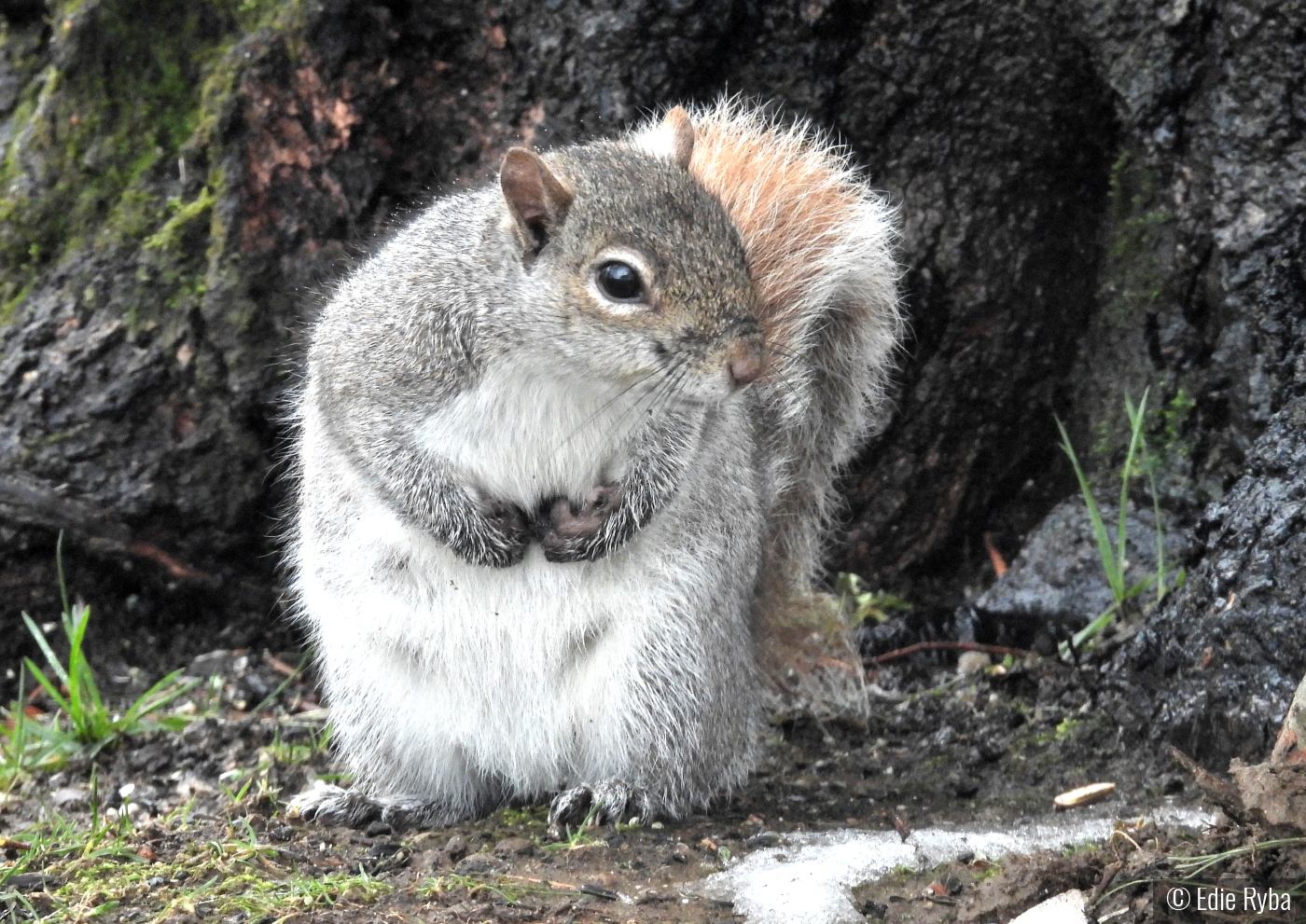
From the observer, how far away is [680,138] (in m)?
A: 3.53

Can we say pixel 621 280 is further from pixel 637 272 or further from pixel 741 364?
pixel 741 364

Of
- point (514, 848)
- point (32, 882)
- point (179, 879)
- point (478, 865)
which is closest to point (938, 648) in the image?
point (514, 848)

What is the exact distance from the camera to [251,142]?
4.75 metres

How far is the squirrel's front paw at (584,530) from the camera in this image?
3.38 meters

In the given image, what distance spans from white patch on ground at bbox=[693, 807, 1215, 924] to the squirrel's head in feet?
3.25

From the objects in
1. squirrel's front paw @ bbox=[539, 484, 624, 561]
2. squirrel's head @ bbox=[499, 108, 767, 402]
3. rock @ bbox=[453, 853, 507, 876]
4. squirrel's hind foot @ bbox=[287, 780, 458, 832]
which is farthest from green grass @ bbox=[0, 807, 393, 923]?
squirrel's head @ bbox=[499, 108, 767, 402]

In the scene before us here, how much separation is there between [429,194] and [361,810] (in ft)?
6.39

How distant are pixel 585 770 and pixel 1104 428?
230 centimetres

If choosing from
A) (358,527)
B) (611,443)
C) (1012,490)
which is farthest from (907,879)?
(1012,490)

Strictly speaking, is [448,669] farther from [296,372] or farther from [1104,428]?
[1104,428]

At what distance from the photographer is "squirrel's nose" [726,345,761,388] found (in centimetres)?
297

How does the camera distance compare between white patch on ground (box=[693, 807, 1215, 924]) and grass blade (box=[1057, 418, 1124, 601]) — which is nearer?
white patch on ground (box=[693, 807, 1215, 924])

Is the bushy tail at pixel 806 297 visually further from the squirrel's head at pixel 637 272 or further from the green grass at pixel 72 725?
the green grass at pixel 72 725

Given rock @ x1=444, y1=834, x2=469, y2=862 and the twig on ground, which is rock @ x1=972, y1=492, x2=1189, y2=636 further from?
rock @ x1=444, y1=834, x2=469, y2=862
